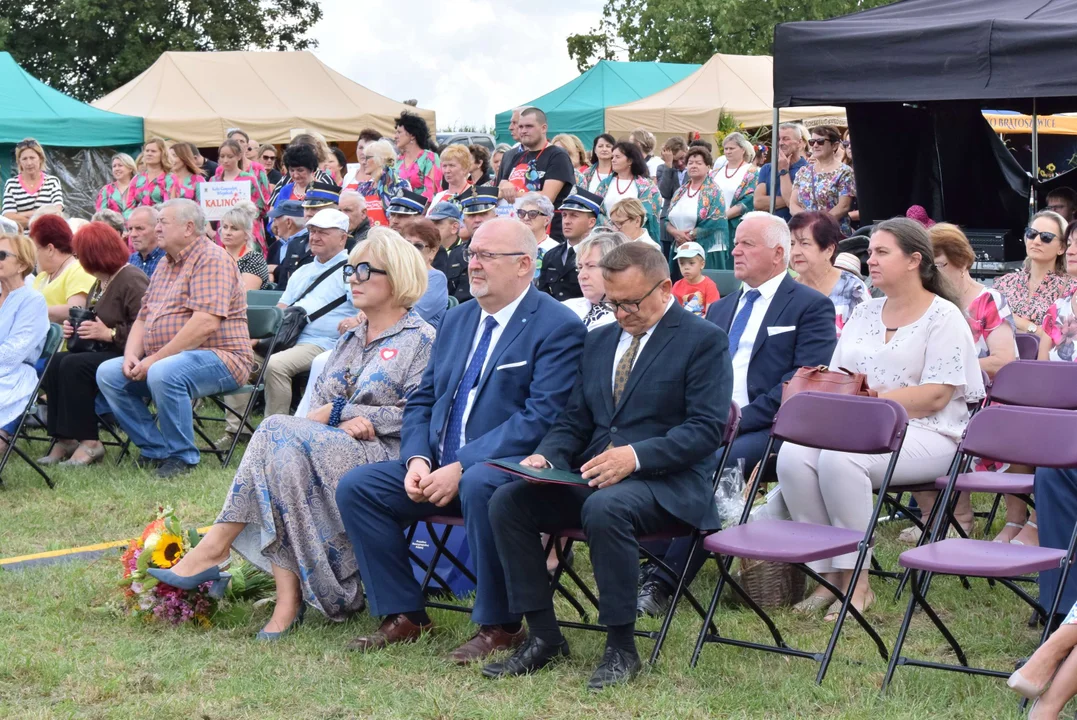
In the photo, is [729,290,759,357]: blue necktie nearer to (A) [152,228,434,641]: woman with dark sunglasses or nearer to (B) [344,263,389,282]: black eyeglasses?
(A) [152,228,434,641]: woman with dark sunglasses

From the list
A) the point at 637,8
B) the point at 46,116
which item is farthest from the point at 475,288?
the point at 637,8

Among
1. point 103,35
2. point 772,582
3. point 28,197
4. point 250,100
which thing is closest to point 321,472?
point 772,582

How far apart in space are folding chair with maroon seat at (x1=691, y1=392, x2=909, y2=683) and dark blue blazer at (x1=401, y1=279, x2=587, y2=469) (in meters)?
0.76

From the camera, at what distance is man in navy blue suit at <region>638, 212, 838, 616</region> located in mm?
5309

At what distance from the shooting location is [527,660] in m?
4.20

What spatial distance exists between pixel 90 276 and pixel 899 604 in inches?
Result: 229

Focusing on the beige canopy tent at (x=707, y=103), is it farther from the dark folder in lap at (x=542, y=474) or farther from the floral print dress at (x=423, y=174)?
the dark folder in lap at (x=542, y=474)

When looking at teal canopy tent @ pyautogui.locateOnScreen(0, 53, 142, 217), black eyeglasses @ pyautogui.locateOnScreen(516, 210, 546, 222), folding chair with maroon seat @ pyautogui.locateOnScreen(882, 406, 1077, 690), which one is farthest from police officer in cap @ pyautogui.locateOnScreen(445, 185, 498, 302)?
teal canopy tent @ pyautogui.locateOnScreen(0, 53, 142, 217)

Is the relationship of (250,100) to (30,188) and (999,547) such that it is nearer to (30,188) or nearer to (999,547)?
(30,188)

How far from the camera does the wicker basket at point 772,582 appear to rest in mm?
4922

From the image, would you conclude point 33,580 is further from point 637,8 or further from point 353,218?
point 637,8

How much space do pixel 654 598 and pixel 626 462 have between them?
96 cm

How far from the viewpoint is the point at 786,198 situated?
35.0 ft

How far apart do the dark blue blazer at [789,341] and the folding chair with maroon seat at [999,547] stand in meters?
0.96
